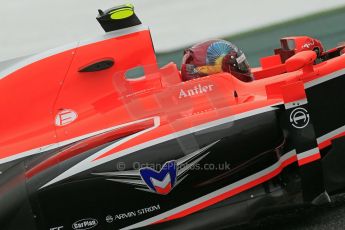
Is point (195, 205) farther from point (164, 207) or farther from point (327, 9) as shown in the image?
point (327, 9)

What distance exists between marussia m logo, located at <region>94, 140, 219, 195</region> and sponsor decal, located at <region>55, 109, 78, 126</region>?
1.74ft

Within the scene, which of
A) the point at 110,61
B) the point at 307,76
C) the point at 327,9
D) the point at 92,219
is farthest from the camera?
the point at 327,9

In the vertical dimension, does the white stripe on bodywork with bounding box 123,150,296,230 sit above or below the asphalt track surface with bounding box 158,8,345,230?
below

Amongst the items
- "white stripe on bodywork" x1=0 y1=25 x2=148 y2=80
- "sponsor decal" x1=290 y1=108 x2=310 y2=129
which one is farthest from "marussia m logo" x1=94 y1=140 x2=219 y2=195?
"white stripe on bodywork" x1=0 y1=25 x2=148 y2=80

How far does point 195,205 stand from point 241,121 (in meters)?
0.55

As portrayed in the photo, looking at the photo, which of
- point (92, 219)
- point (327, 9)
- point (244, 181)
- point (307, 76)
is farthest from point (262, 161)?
point (327, 9)

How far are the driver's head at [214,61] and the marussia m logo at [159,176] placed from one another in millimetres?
880

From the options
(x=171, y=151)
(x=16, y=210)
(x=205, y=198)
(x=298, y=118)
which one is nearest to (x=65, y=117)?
(x=16, y=210)

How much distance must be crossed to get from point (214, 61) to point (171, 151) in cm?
93

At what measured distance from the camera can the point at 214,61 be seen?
144 inches

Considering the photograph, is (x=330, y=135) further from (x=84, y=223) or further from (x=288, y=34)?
(x=288, y=34)

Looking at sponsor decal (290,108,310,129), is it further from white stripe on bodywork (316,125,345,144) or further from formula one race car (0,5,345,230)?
white stripe on bodywork (316,125,345,144)

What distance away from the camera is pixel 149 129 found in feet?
10.1

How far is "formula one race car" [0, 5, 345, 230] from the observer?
2967mm
